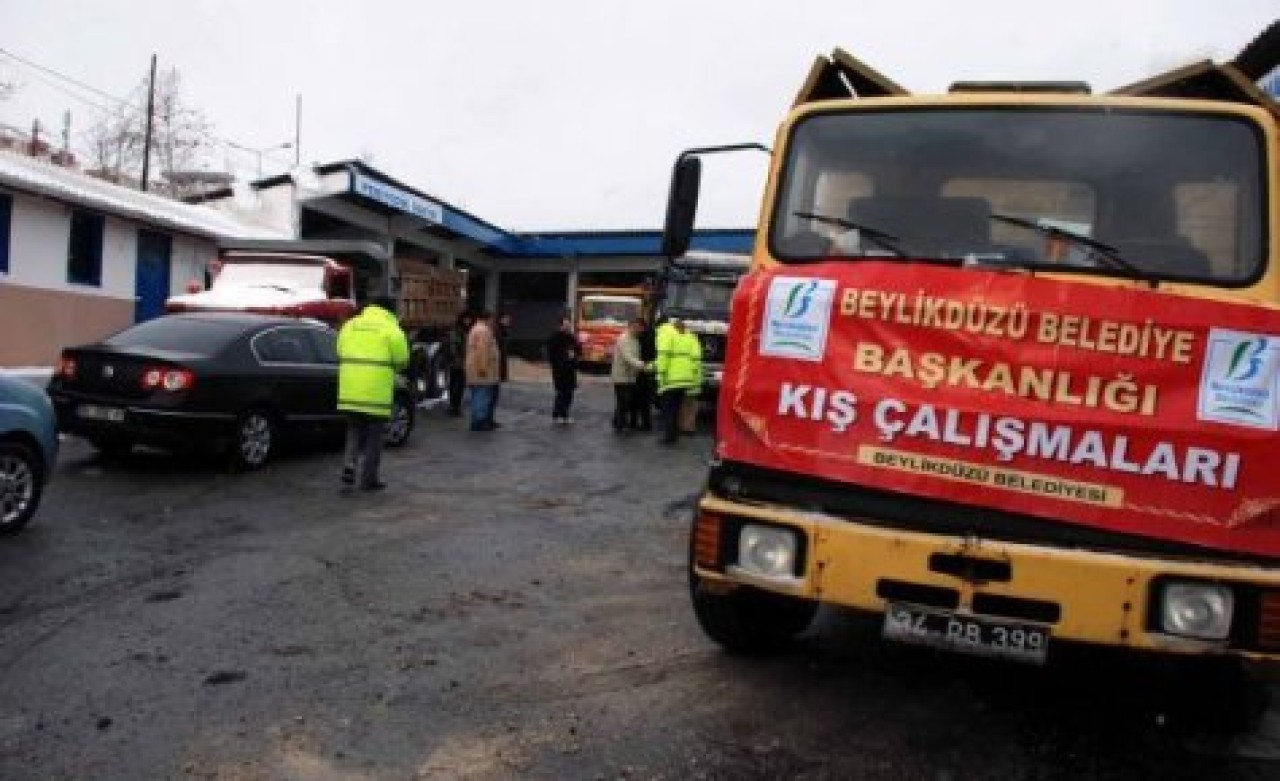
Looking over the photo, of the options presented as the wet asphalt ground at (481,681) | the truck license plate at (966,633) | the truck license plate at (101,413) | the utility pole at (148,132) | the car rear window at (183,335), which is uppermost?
the utility pole at (148,132)

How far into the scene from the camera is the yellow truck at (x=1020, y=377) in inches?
155

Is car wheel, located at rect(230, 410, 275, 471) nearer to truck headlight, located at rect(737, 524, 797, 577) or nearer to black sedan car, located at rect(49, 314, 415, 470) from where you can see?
black sedan car, located at rect(49, 314, 415, 470)

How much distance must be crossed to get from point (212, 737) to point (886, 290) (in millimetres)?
3031

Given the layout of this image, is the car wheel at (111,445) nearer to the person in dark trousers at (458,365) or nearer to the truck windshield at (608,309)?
the person in dark trousers at (458,365)

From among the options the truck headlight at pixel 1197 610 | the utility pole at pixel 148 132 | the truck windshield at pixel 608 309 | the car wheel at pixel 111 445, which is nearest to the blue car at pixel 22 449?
the car wheel at pixel 111 445

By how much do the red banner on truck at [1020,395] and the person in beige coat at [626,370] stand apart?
11.7 m

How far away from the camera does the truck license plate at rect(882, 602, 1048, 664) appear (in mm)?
4059

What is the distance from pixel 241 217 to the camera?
90.4ft

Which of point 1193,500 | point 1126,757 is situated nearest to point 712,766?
point 1126,757

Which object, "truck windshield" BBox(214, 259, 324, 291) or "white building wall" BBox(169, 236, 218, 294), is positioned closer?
"truck windshield" BBox(214, 259, 324, 291)

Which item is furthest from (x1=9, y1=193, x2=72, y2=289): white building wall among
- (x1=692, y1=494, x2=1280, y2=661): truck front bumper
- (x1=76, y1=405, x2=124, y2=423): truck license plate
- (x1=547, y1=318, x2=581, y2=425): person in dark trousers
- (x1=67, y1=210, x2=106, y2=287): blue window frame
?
(x1=692, y1=494, x2=1280, y2=661): truck front bumper

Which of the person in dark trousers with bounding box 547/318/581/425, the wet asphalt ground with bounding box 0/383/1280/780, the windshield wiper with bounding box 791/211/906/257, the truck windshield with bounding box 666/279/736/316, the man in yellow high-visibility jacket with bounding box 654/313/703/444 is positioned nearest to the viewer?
the wet asphalt ground with bounding box 0/383/1280/780

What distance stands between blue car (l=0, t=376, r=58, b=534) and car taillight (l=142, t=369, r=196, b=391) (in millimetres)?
2254

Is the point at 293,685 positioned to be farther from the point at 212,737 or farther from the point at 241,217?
the point at 241,217
